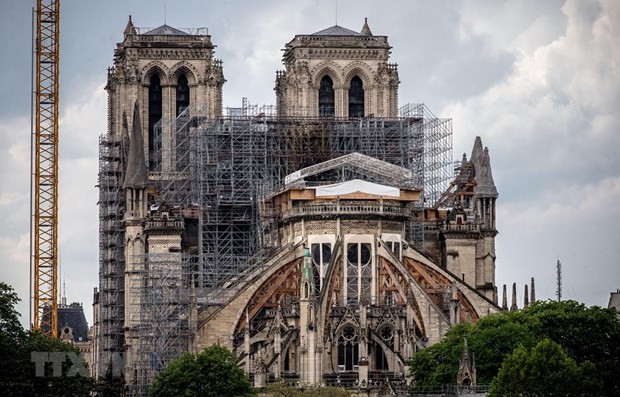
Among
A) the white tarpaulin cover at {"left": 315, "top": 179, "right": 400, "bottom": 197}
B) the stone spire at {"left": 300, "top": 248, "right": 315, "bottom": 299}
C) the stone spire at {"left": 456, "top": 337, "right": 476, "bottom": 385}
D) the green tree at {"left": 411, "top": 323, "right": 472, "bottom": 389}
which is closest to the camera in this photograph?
the stone spire at {"left": 456, "top": 337, "right": 476, "bottom": 385}

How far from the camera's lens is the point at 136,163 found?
620 ft

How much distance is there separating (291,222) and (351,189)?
4.38m

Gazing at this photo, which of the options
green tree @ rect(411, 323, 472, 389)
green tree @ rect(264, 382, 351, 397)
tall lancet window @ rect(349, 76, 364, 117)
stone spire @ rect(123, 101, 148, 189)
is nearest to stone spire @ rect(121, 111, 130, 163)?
stone spire @ rect(123, 101, 148, 189)

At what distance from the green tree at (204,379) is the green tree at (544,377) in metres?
17.5

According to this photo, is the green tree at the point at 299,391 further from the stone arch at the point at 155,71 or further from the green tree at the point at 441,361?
the stone arch at the point at 155,71

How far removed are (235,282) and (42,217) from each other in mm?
17169

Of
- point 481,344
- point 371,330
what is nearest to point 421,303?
point 371,330

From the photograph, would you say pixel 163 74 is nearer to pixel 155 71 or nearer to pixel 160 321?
pixel 155 71

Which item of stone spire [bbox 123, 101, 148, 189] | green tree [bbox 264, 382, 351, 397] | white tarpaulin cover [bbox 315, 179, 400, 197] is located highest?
stone spire [bbox 123, 101, 148, 189]

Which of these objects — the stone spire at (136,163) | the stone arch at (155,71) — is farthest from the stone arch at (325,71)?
the stone spire at (136,163)

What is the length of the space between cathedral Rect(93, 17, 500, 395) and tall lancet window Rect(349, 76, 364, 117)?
0.13 metres

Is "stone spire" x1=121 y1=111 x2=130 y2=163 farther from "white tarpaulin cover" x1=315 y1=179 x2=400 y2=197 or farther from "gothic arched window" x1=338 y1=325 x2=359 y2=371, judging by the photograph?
"gothic arched window" x1=338 y1=325 x2=359 y2=371

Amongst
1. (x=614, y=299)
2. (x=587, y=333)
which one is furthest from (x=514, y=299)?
(x=587, y=333)

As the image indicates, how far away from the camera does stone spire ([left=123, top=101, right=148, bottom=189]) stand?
188125mm
